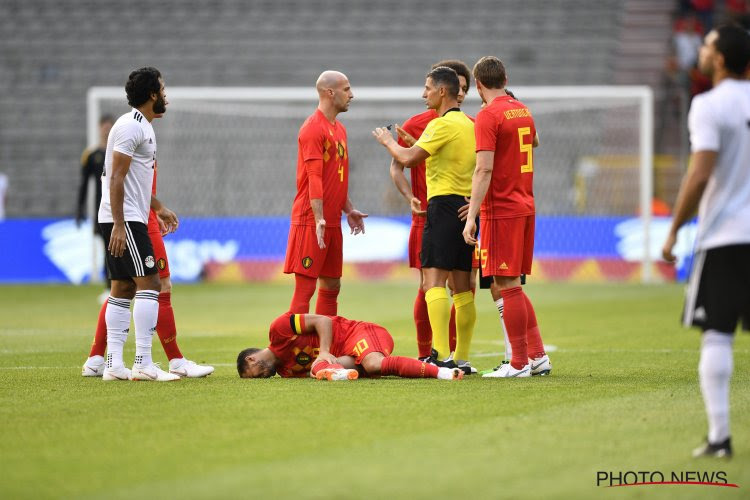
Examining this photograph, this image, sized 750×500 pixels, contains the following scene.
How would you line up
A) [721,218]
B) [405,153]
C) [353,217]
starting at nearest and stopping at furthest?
[721,218] → [405,153] → [353,217]

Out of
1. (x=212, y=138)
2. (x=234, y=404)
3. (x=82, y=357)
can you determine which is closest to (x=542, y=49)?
(x=212, y=138)

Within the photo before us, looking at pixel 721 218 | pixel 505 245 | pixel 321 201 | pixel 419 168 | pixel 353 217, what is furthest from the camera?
pixel 419 168

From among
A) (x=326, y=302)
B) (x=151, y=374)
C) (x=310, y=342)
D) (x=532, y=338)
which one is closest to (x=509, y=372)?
(x=532, y=338)

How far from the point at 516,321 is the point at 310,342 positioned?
140 centimetres

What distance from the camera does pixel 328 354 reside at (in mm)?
7355

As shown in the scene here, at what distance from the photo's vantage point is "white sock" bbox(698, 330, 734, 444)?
458cm

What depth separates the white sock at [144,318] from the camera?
23.8ft

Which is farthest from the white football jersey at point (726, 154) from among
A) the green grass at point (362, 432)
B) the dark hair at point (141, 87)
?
the dark hair at point (141, 87)

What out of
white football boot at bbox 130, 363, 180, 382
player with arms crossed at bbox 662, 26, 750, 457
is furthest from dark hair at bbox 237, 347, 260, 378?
player with arms crossed at bbox 662, 26, 750, 457

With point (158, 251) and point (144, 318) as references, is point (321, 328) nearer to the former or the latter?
point (144, 318)

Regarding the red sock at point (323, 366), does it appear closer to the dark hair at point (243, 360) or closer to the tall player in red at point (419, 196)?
the dark hair at point (243, 360)

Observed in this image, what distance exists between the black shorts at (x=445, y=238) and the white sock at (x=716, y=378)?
3.11 m

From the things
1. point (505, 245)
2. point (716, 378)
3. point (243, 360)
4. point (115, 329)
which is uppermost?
point (505, 245)

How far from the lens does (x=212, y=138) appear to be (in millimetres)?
21781
